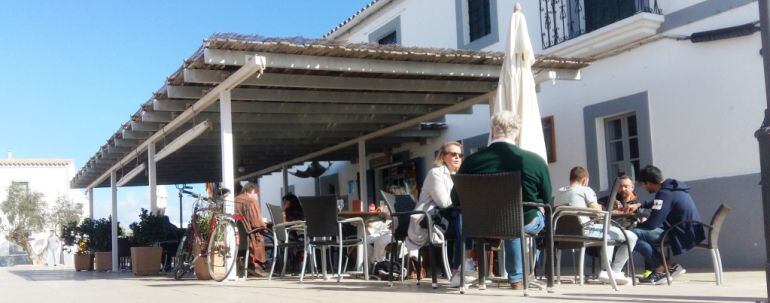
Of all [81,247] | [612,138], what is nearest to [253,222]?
[612,138]

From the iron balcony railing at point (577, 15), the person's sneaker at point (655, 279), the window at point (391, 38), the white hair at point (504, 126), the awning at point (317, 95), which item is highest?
the window at point (391, 38)

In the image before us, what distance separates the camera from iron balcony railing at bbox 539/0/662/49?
→ 37.4 ft

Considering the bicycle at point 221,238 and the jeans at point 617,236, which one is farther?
the bicycle at point 221,238

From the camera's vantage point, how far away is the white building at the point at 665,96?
32.3ft

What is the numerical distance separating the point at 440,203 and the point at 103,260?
446 inches

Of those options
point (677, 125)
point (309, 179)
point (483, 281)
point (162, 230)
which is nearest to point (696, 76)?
point (677, 125)

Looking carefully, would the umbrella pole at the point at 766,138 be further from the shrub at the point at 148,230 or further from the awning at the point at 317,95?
the shrub at the point at 148,230

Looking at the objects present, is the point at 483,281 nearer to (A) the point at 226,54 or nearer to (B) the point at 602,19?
(A) the point at 226,54

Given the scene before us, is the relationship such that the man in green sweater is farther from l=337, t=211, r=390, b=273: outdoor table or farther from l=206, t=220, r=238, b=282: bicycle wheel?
l=206, t=220, r=238, b=282: bicycle wheel

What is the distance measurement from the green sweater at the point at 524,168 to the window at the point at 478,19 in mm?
8240

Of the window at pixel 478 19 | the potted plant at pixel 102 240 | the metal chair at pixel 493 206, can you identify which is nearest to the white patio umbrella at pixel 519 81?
the metal chair at pixel 493 206

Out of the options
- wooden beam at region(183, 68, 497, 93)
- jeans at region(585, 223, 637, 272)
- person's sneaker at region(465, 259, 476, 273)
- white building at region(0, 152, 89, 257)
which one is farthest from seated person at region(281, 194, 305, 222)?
white building at region(0, 152, 89, 257)

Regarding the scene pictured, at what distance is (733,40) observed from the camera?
9.97 m

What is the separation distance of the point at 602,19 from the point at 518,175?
657 cm
